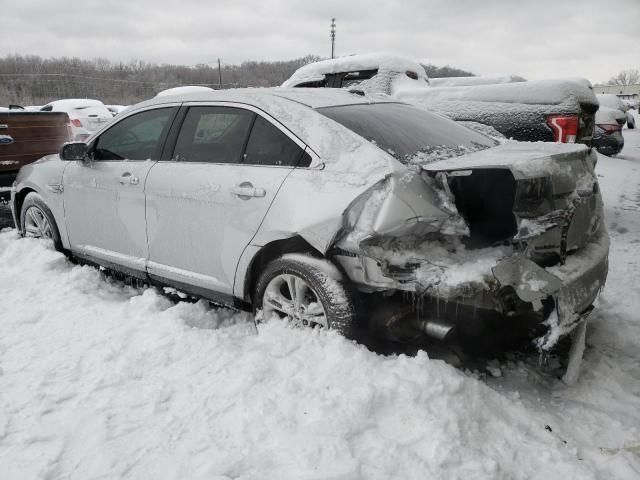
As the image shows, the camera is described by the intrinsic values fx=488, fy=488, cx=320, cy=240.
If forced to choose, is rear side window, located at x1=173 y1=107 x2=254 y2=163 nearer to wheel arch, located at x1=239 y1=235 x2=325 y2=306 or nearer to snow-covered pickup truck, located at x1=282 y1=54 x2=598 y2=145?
wheel arch, located at x1=239 y1=235 x2=325 y2=306

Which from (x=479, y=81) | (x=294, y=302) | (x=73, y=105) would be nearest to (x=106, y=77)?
(x=73, y=105)

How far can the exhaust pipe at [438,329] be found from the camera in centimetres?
249

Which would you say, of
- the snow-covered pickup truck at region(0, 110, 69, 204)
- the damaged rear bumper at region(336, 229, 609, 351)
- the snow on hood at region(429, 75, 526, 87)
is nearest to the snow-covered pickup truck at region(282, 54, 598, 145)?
the damaged rear bumper at region(336, 229, 609, 351)

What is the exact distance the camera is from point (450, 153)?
2.98 metres

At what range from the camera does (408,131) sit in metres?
3.06

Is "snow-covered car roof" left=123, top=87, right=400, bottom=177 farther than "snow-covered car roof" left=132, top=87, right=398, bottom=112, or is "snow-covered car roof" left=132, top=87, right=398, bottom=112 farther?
"snow-covered car roof" left=132, top=87, right=398, bottom=112

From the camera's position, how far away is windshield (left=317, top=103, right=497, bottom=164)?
2.79 m

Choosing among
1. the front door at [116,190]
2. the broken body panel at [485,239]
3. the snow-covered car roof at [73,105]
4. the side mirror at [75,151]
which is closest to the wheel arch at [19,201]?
the front door at [116,190]

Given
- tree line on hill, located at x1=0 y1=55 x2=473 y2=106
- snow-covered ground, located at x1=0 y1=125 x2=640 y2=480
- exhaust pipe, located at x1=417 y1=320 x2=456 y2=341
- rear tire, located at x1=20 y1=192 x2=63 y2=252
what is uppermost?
tree line on hill, located at x1=0 y1=55 x2=473 y2=106

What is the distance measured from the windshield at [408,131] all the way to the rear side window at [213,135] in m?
0.55

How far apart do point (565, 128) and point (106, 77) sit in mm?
60074

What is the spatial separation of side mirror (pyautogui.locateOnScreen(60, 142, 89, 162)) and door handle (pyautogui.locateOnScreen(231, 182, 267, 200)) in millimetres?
1764

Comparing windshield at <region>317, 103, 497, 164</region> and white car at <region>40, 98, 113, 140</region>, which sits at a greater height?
white car at <region>40, 98, 113, 140</region>

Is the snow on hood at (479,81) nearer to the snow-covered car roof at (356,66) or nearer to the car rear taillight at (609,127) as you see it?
the snow-covered car roof at (356,66)
